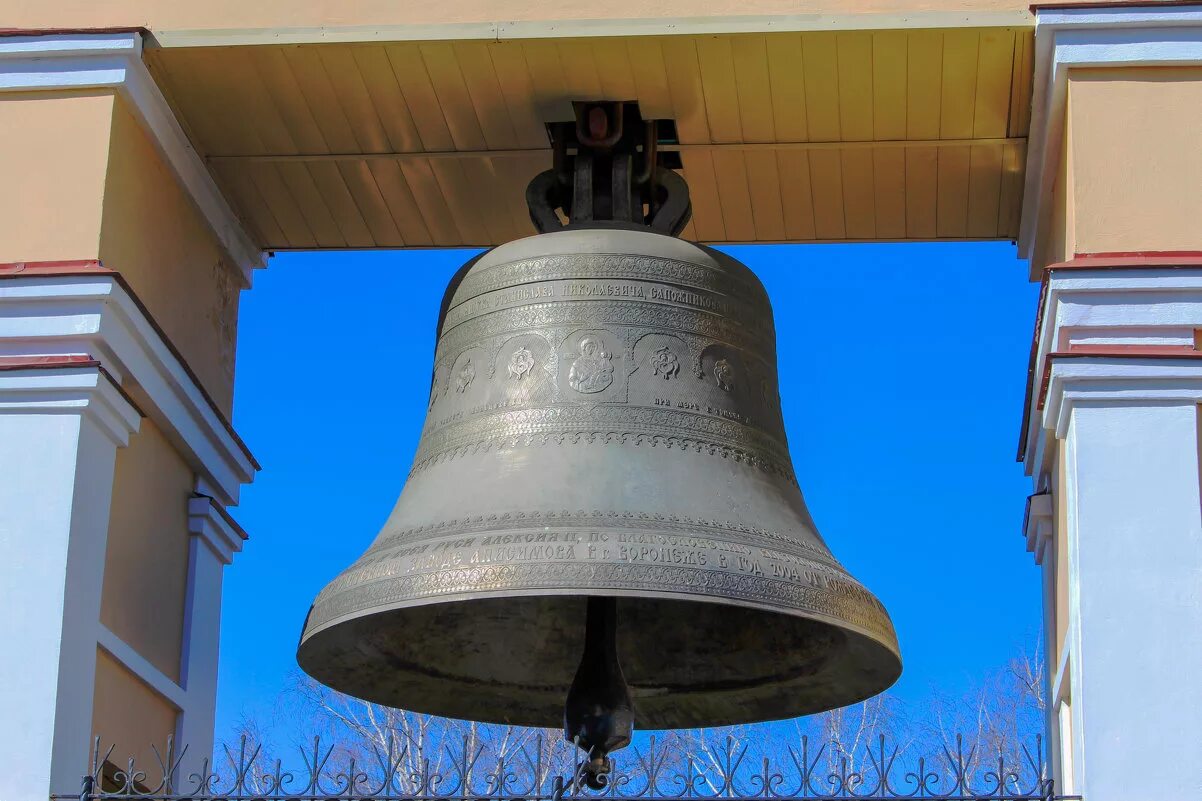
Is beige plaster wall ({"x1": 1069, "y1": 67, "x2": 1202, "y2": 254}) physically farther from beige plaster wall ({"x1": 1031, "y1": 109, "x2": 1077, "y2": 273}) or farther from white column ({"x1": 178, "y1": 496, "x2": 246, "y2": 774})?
white column ({"x1": 178, "y1": 496, "x2": 246, "y2": 774})

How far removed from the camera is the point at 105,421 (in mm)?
5508

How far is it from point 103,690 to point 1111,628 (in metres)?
2.66

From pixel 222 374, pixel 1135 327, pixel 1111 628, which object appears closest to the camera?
pixel 1111 628

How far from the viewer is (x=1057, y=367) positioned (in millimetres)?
5250

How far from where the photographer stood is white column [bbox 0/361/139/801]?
5.05 meters

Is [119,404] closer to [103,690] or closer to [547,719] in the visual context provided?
[103,690]

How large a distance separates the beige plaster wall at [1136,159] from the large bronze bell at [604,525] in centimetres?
92

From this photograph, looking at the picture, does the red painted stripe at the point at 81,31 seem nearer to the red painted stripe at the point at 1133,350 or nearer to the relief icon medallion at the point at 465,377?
the relief icon medallion at the point at 465,377

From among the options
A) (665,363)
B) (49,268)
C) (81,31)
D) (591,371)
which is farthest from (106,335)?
(665,363)

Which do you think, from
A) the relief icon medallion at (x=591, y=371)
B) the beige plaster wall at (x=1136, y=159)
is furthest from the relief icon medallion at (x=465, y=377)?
the beige plaster wall at (x=1136, y=159)

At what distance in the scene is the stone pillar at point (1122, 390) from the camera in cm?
488

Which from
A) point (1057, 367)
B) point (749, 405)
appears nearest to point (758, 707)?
point (749, 405)

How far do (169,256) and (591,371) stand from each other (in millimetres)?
1705

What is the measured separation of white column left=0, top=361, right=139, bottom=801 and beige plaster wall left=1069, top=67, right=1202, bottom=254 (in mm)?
2654
